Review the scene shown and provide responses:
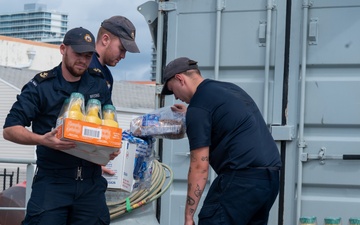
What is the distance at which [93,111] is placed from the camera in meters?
4.32

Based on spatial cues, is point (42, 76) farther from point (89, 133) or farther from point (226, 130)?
point (226, 130)

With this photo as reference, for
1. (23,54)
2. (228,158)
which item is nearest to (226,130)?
(228,158)

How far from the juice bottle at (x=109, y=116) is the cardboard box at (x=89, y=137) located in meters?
0.09

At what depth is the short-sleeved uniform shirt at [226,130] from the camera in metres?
4.49

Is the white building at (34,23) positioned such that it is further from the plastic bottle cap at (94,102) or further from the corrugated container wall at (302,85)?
the plastic bottle cap at (94,102)

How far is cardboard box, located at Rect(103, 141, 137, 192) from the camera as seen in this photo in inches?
195

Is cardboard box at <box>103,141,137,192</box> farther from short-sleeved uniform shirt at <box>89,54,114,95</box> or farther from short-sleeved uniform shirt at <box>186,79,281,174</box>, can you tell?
short-sleeved uniform shirt at <box>186,79,281,174</box>

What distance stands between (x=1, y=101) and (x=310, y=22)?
31.2 meters

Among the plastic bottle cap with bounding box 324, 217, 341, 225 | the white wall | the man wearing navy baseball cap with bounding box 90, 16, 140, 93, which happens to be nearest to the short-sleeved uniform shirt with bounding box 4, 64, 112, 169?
the man wearing navy baseball cap with bounding box 90, 16, 140, 93

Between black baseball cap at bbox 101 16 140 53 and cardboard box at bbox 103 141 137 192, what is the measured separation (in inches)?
25.9

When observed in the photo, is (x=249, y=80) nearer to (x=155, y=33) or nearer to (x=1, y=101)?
(x=155, y=33)

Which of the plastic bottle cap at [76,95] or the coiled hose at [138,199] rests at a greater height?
the plastic bottle cap at [76,95]

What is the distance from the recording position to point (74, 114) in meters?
4.11

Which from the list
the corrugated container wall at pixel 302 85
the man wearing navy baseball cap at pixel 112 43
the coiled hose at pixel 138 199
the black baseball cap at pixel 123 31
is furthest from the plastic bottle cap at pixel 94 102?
the corrugated container wall at pixel 302 85
